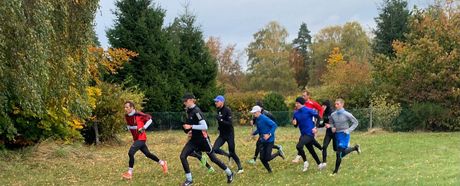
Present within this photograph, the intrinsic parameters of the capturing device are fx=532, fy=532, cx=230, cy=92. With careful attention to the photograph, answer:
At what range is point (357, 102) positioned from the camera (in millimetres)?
36844

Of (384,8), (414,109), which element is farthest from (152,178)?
(384,8)

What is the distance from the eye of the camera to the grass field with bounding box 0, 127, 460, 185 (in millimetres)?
10992

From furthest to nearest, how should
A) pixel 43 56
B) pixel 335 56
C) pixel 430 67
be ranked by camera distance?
pixel 335 56, pixel 430 67, pixel 43 56

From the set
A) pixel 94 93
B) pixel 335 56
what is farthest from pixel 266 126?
pixel 335 56

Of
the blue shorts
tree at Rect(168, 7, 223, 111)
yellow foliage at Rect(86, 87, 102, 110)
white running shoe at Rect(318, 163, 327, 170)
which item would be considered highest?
tree at Rect(168, 7, 223, 111)

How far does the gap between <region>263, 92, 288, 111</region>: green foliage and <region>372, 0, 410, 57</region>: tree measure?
33.0 feet

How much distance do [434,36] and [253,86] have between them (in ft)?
134

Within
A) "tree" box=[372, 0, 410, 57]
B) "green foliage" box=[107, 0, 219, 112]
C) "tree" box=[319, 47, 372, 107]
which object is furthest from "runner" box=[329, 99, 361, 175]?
"tree" box=[372, 0, 410, 57]

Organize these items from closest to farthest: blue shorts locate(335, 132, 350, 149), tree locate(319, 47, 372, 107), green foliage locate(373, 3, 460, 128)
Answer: blue shorts locate(335, 132, 350, 149) < green foliage locate(373, 3, 460, 128) < tree locate(319, 47, 372, 107)

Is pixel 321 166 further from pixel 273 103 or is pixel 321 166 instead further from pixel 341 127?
pixel 273 103

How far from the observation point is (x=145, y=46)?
37.7m

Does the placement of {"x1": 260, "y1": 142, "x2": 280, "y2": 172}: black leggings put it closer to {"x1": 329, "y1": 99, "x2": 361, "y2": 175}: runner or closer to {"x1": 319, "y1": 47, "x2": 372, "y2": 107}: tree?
{"x1": 329, "y1": 99, "x2": 361, "y2": 175}: runner

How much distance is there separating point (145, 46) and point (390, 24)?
70.7ft

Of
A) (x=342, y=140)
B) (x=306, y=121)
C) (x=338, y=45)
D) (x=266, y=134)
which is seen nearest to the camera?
(x=342, y=140)
